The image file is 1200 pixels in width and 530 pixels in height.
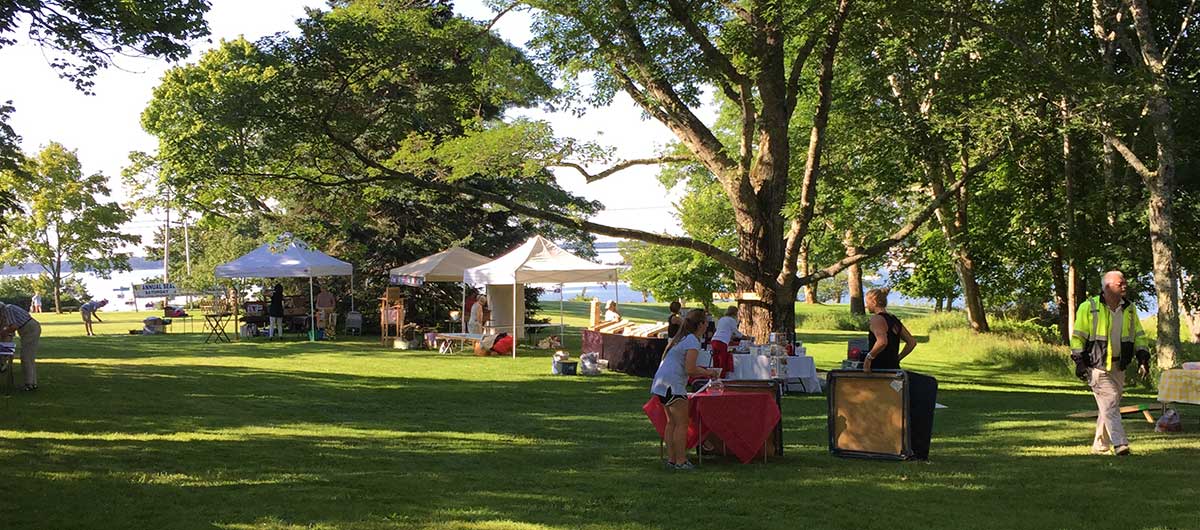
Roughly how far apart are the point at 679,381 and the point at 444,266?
1766 cm

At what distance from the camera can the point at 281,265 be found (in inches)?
1028

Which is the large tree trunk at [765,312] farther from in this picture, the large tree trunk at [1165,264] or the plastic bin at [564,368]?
the large tree trunk at [1165,264]

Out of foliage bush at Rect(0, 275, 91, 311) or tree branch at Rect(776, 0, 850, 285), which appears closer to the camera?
tree branch at Rect(776, 0, 850, 285)

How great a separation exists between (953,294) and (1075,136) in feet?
49.4

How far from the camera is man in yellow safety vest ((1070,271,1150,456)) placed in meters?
9.00

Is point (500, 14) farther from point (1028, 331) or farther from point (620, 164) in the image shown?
point (1028, 331)

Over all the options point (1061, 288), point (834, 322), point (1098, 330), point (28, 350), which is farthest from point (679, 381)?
point (834, 322)

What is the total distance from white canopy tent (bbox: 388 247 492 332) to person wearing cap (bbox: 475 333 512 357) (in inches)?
86.1

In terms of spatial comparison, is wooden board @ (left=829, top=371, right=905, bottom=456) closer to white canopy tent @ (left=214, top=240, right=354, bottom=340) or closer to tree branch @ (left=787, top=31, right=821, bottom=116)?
tree branch @ (left=787, top=31, right=821, bottom=116)

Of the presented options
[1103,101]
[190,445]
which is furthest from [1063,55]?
[190,445]

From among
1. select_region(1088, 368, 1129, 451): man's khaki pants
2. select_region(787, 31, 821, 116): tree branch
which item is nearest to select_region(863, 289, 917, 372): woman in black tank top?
select_region(1088, 368, 1129, 451): man's khaki pants

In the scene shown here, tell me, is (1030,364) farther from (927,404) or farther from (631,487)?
(631,487)

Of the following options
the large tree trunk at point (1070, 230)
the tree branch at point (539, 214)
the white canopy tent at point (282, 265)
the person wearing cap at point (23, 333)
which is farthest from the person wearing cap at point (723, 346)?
the white canopy tent at point (282, 265)

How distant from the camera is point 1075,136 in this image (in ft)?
Answer: 66.7
